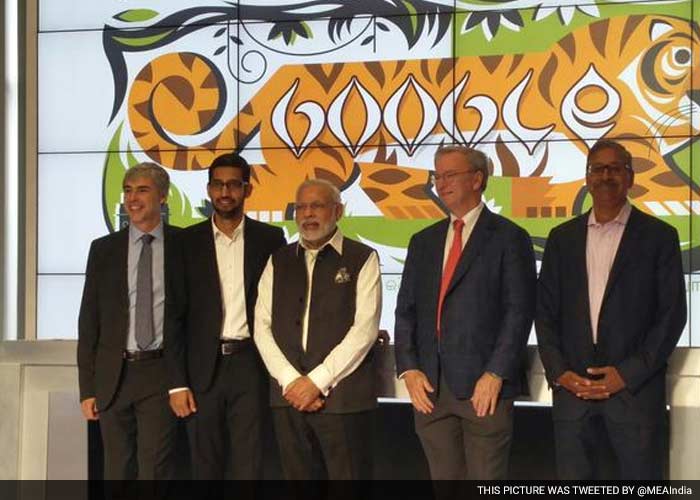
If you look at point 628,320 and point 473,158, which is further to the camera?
point 473,158

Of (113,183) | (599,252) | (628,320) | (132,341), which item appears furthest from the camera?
(113,183)

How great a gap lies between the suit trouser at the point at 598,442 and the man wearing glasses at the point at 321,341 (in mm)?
718

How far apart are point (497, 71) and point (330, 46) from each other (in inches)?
45.1

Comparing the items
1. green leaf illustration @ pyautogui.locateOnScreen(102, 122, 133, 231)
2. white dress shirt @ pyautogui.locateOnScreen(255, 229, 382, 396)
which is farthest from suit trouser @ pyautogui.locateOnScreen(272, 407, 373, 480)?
green leaf illustration @ pyautogui.locateOnScreen(102, 122, 133, 231)

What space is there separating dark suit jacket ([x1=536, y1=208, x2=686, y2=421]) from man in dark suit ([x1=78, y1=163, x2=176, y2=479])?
1.48m

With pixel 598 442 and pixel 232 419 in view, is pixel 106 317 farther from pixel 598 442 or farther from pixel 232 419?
pixel 598 442

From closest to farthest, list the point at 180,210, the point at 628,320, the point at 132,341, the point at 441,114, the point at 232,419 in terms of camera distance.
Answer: the point at 628,320 < the point at 232,419 < the point at 132,341 < the point at 441,114 < the point at 180,210

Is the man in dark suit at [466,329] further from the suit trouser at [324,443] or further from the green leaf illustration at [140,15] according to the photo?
the green leaf illustration at [140,15]

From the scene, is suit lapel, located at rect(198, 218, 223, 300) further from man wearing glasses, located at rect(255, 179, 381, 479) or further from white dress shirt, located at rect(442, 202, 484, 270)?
white dress shirt, located at rect(442, 202, 484, 270)

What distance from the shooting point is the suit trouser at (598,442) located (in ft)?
13.1

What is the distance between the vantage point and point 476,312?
4.14m

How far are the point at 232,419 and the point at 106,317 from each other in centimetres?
64

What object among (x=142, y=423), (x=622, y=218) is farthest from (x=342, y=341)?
(x=622, y=218)

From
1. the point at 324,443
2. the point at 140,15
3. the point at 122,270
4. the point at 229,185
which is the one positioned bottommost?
the point at 324,443
